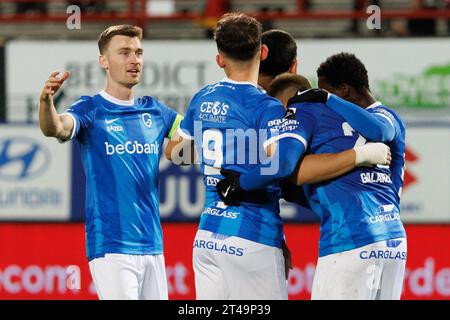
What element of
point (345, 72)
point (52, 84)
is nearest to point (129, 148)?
point (52, 84)

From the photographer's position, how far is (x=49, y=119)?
6.44 m

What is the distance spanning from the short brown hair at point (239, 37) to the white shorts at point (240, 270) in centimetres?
102

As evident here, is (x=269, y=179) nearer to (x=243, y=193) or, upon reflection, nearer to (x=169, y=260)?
(x=243, y=193)

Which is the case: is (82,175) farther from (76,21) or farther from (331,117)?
(331,117)

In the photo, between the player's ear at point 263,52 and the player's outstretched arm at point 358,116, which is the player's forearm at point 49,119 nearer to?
the player's ear at point 263,52

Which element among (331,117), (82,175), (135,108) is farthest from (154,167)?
(82,175)

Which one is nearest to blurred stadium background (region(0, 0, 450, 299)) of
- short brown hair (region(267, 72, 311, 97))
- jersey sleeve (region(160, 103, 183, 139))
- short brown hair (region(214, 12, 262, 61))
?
jersey sleeve (region(160, 103, 183, 139))

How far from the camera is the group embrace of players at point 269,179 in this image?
19.9 ft

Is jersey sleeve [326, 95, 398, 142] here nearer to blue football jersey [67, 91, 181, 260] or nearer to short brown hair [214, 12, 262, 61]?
short brown hair [214, 12, 262, 61]

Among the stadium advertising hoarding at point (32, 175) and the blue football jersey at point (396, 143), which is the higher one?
the blue football jersey at point (396, 143)

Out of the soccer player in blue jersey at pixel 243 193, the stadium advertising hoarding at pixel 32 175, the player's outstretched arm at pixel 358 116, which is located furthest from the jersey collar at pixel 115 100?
the stadium advertising hoarding at pixel 32 175

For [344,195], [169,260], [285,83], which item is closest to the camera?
[344,195]

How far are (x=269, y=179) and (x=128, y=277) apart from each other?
1.19 metres

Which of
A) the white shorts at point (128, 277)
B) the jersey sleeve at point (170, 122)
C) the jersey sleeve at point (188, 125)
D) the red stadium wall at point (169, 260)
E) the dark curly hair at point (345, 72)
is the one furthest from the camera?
the red stadium wall at point (169, 260)
